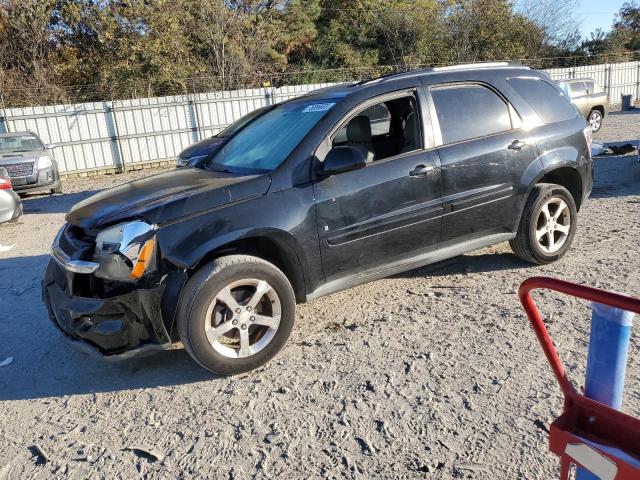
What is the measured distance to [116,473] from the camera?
8.67ft

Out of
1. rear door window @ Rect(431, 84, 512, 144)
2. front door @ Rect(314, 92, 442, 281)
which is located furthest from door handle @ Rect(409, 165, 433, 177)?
rear door window @ Rect(431, 84, 512, 144)

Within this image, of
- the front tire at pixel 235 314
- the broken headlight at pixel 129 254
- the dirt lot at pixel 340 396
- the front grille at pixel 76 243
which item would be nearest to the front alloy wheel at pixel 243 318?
the front tire at pixel 235 314

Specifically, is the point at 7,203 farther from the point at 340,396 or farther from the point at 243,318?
the point at 340,396

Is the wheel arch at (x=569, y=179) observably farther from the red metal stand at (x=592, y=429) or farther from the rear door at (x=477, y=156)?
the red metal stand at (x=592, y=429)

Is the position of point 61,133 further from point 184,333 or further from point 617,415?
point 617,415

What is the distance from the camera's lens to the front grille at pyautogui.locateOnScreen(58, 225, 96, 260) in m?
3.41

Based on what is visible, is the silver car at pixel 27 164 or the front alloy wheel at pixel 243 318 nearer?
the front alloy wheel at pixel 243 318

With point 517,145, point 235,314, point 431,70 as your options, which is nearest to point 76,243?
point 235,314

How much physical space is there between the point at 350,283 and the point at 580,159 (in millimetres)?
2714

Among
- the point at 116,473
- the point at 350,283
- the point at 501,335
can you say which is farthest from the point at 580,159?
the point at 116,473

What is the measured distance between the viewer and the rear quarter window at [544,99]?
15.8ft

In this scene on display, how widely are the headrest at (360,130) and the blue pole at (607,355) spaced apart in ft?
10.1

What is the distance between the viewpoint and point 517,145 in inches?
180

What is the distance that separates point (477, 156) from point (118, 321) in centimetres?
302
